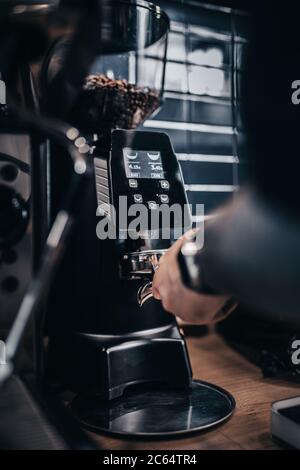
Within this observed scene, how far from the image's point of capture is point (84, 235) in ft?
2.20

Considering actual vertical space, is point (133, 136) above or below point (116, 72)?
below

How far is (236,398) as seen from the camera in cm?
68

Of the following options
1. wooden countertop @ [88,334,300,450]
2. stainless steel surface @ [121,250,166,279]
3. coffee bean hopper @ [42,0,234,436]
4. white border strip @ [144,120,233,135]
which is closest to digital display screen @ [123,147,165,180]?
coffee bean hopper @ [42,0,234,436]

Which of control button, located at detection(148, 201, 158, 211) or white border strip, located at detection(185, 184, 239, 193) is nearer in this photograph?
control button, located at detection(148, 201, 158, 211)

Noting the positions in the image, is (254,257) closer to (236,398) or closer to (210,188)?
(236,398)

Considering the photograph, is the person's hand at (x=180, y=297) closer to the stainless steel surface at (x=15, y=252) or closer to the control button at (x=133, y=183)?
the control button at (x=133, y=183)

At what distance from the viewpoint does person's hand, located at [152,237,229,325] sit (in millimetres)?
456

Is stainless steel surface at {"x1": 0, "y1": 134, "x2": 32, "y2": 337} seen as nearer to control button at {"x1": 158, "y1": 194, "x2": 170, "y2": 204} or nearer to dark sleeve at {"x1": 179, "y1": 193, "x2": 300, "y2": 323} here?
control button at {"x1": 158, "y1": 194, "x2": 170, "y2": 204}

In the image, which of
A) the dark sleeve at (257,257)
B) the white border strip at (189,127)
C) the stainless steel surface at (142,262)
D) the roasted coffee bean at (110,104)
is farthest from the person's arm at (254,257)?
the white border strip at (189,127)

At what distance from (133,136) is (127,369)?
1.06 ft

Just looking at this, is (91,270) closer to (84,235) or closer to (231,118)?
(84,235)

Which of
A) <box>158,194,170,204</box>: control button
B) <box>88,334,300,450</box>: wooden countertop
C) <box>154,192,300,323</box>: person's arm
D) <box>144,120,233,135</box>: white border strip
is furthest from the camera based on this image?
<box>144,120,233,135</box>: white border strip

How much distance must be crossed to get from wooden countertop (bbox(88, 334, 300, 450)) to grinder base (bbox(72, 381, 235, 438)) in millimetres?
11
